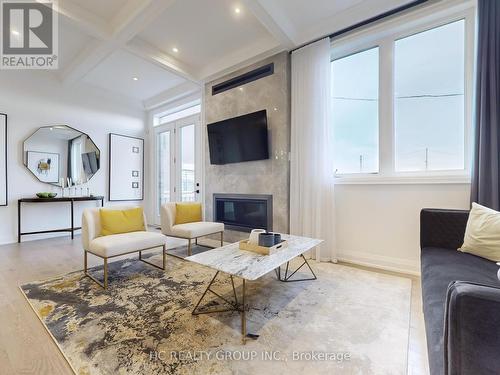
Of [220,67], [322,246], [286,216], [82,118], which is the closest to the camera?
[322,246]

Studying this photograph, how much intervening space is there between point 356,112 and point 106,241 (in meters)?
3.16

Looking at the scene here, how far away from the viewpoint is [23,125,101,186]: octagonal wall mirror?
413 cm

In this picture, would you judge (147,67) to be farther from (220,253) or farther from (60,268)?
(220,253)

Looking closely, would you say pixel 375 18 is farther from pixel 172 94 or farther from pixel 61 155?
pixel 61 155

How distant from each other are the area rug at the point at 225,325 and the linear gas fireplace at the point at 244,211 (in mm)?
1173

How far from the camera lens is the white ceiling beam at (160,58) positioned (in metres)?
3.33

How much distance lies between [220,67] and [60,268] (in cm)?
351

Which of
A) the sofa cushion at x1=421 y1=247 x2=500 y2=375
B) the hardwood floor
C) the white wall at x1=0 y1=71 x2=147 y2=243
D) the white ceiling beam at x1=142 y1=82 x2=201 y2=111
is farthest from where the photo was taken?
the white ceiling beam at x1=142 y1=82 x2=201 y2=111

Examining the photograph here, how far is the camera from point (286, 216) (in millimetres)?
3262

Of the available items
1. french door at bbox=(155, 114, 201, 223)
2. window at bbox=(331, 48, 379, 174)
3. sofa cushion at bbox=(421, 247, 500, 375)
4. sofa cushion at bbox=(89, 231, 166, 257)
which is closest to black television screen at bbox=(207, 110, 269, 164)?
french door at bbox=(155, 114, 201, 223)

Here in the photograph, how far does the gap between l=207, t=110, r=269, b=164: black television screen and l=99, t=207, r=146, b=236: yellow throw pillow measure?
159 cm

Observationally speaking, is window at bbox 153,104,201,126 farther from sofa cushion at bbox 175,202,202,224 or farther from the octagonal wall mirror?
sofa cushion at bbox 175,202,202,224

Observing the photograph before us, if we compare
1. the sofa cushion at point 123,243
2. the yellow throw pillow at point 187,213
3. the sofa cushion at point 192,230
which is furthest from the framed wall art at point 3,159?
the sofa cushion at point 192,230

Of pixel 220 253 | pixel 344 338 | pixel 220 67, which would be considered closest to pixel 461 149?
pixel 344 338
